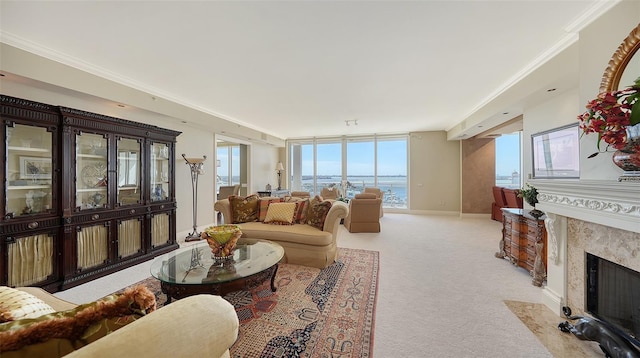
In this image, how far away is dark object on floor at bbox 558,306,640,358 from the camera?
1.42 meters

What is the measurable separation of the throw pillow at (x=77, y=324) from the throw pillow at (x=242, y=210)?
9.78 ft

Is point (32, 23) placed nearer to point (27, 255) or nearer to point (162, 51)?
point (162, 51)

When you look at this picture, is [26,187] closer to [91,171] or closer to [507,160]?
[91,171]

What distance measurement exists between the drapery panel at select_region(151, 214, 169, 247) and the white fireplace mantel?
16.4 ft

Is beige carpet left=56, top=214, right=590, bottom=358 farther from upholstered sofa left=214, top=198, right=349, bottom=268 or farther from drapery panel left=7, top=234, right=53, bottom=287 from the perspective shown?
upholstered sofa left=214, top=198, right=349, bottom=268

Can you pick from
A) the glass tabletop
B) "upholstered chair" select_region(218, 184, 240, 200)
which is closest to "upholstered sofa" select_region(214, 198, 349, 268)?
the glass tabletop

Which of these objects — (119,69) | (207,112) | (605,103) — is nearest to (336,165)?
(207,112)

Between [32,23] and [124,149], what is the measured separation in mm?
1596

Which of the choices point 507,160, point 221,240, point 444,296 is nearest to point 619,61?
point 444,296

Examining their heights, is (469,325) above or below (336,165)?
below

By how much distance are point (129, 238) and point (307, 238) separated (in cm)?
254

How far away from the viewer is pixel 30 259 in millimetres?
2379

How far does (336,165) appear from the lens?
8.38 metres

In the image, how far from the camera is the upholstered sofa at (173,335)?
2.05 ft
